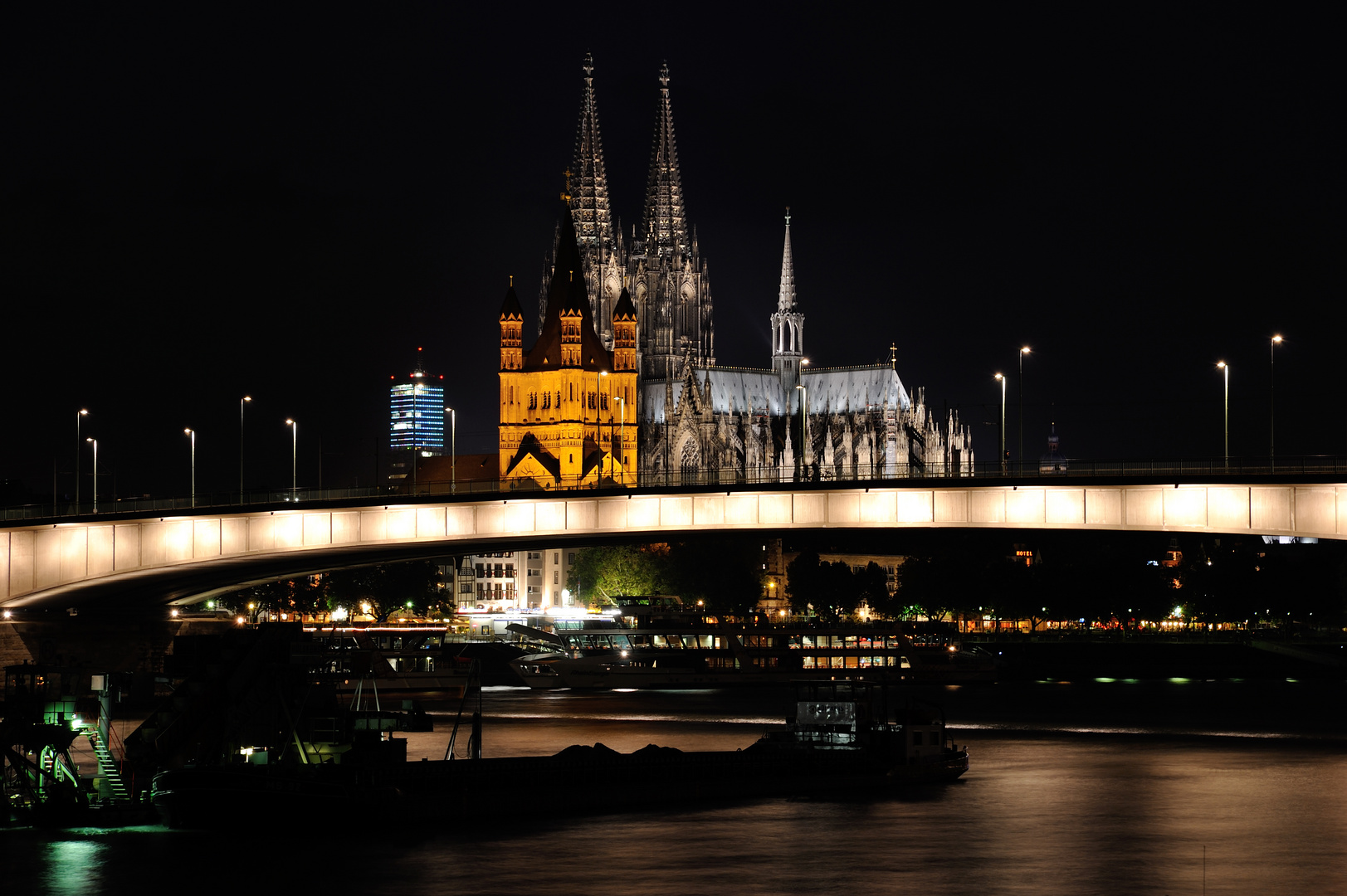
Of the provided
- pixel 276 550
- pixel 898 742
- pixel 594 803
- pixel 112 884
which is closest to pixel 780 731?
pixel 898 742

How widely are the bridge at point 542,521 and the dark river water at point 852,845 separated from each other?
423 inches

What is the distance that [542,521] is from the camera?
320 feet

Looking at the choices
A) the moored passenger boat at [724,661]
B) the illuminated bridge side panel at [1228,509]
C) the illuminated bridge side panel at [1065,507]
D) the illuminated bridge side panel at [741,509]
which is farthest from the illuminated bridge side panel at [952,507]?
the moored passenger boat at [724,661]

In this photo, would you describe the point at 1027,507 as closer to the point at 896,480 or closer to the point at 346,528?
the point at 896,480

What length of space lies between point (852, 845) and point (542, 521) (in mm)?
46224

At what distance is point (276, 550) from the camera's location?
335ft

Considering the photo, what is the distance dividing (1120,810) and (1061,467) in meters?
28.0

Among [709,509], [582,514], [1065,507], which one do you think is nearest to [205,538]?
[582,514]

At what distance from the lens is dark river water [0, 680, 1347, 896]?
157 ft

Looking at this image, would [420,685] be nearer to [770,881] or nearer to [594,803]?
[594,803]

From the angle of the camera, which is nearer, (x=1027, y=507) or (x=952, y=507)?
(x=1027, y=507)

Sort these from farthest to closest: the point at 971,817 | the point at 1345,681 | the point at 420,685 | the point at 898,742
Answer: the point at 1345,681, the point at 420,685, the point at 898,742, the point at 971,817

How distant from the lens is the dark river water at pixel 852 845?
47.7m

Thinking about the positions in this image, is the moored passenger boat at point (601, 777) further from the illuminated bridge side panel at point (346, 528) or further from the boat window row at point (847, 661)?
the boat window row at point (847, 661)
